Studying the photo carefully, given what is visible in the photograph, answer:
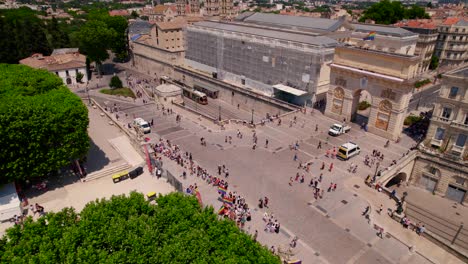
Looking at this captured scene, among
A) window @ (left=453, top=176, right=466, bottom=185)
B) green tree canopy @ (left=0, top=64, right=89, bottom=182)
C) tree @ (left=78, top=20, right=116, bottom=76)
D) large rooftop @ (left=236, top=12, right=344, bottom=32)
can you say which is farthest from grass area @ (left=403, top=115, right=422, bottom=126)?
tree @ (left=78, top=20, right=116, bottom=76)

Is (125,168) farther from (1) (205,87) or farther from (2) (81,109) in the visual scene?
(1) (205,87)

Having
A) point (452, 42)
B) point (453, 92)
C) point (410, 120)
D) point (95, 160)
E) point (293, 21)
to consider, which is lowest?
point (95, 160)

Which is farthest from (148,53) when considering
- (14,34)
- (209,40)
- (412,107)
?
(412,107)

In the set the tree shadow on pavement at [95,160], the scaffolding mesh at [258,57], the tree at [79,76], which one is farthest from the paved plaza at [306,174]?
the tree at [79,76]

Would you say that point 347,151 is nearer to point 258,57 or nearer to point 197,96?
point 258,57

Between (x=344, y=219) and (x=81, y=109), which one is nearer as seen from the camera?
(x=344, y=219)

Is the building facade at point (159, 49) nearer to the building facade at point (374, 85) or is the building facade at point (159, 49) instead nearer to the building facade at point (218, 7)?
the building facade at point (374, 85)

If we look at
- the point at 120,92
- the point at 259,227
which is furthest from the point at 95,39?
the point at 259,227
